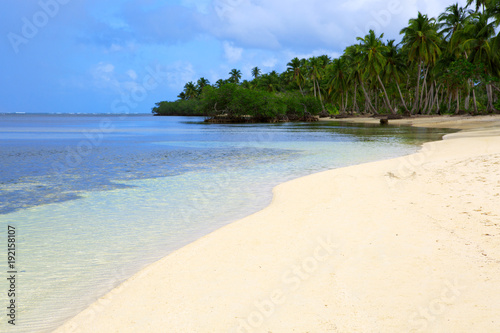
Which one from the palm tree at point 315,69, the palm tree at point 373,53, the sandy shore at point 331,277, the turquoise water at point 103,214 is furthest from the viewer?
the palm tree at point 315,69

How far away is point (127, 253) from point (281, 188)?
5656mm

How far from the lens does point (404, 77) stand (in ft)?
214

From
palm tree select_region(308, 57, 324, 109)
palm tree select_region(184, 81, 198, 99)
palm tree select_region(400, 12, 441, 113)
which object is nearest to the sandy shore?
palm tree select_region(400, 12, 441, 113)

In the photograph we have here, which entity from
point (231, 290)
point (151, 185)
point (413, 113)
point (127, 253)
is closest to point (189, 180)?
point (151, 185)

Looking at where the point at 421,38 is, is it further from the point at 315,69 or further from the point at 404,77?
the point at 315,69

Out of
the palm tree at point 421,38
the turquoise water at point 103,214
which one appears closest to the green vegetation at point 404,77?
the palm tree at point 421,38

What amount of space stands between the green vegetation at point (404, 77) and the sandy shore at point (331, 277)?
36.7 m

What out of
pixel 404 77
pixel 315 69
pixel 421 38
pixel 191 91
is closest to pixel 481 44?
pixel 421 38

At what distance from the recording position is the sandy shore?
11.4ft

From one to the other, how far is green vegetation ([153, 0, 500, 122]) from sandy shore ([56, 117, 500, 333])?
3670cm

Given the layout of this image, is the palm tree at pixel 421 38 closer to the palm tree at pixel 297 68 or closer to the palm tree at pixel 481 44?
the palm tree at pixel 481 44

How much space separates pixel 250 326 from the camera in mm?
3447

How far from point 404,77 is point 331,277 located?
68448mm

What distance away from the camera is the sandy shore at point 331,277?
137 inches
